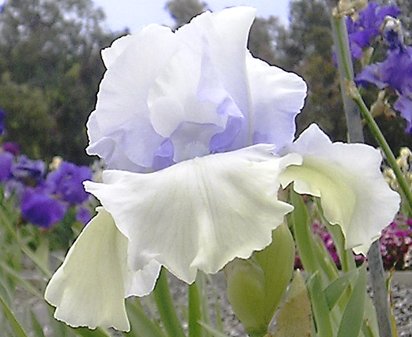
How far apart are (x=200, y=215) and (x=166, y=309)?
42 cm

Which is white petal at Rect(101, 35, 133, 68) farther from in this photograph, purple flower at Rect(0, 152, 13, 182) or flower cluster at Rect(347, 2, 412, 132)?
purple flower at Rect(0, 152, 13, 182)

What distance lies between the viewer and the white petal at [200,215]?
1.25ft

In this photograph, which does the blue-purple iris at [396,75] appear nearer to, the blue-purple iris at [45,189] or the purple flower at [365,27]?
the purple flower at [365,27]

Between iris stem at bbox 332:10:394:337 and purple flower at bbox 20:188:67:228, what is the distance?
2.00 meters

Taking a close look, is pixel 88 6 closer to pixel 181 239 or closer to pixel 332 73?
pixel 332 73

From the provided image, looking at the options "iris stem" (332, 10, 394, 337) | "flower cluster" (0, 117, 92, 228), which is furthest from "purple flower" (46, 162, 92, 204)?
"iris stem" (332, 10, 394, 337)

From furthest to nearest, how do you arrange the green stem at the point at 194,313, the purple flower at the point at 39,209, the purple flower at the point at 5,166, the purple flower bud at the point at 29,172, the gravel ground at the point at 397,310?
the purple flower bud at the point at 29,172 < the purple flower at the point at 39,209 < the purple flower at the point at 5,166 < the gravel ground at the point at 397,310 < the green stem at the point at 194,313

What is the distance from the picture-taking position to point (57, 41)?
1338 cm

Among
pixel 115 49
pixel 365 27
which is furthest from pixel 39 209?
pixel 115 49

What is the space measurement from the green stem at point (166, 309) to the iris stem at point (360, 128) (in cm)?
19

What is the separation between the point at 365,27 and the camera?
2.94 feet

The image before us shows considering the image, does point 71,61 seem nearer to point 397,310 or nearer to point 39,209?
point 39,209

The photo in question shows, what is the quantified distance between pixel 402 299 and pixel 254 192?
6.76 ft

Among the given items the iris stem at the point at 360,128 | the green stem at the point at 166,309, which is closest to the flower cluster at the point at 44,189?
the green stem at the point at 166,309
